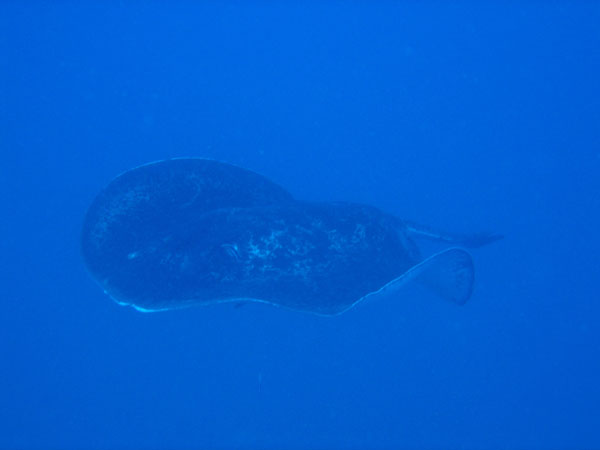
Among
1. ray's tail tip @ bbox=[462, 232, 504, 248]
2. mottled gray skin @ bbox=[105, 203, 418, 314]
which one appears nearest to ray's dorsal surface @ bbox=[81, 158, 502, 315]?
mottled gray skin @ bbox=[105, 203, 418, 314]

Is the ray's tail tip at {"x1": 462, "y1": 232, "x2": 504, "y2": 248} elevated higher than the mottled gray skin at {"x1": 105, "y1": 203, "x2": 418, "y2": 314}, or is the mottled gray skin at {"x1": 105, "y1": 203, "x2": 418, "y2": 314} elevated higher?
the ray's tail tip at {"x1": 462, "y1": 232, "x2": 504, "y2": 248}

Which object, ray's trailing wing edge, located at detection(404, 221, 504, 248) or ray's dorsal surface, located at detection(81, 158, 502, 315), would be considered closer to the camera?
ray's dorsal surface, located at detection(81, 158, 502, 315)

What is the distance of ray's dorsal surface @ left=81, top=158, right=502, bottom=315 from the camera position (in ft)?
15.2

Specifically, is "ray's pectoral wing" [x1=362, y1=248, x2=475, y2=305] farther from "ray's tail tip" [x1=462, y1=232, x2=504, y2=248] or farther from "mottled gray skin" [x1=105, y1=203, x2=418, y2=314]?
"ray's tail tip" [x1=462, y1=232, x2=504, y2=248]

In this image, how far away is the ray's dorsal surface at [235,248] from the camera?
463 cm

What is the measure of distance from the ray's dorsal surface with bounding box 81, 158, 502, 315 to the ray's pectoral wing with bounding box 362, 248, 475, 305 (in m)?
0.02

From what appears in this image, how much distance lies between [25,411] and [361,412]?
792 centimetres

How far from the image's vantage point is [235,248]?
501 centimetres

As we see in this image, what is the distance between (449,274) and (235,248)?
3241 mm

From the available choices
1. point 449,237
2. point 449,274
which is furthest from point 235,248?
point 449,237

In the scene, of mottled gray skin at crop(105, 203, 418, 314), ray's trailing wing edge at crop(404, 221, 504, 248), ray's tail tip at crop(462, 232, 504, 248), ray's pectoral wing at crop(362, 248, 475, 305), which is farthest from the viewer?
ray's tail tip at crop(462, 232, 504, 248)

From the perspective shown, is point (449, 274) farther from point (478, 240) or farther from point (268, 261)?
point (268, 261)

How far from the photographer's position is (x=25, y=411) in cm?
1028

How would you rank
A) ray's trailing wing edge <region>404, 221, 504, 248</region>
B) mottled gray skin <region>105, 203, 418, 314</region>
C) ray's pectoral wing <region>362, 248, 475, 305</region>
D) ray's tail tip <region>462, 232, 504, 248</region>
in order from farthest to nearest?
ray's tail tip <region>462, 232, 504, 248</region> → ray's trailing wing edge <region>404, 221, 504, 248</region> → ray's pectoral wing <region>362, 248, 475, 305</region> → mottled gray skin <region>105, 203, 418, 314</region>
